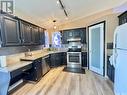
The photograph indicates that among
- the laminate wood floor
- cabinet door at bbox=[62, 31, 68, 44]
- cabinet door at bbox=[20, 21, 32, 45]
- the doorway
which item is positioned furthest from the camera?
cabinet door at bbox=[62, 31, 68, 44]

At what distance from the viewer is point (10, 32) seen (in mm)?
2748

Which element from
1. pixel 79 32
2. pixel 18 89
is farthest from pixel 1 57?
pixel 79 32

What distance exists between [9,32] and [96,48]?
365 cm

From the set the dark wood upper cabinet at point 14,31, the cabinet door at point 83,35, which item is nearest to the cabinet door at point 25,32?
the dark wood upper cabinet at point 14,31

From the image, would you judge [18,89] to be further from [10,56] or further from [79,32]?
[79,32]

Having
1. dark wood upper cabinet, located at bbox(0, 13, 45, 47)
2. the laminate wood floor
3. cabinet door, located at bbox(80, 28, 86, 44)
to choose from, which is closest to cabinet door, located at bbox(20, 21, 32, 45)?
dark wood upper cabinet, located at bbox(0, 13, 45, 47)

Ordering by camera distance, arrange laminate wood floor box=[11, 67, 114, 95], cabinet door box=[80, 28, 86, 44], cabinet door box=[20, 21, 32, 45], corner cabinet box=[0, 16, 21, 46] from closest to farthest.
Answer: corner cabinet box=[0, 16, 21, 46]
laminate wood floor box=[11, 67, 114, 95]
cabinet door box=[20, 21, 32, 45]
cabinet door box=[80, 28, 86, 44]

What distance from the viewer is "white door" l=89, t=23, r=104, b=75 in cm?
441

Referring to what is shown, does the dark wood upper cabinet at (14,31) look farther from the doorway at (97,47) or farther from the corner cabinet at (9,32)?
the doorway at (97,47)

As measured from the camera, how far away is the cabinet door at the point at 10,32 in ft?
8.34

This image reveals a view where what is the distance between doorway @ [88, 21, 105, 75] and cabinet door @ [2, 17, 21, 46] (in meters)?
3.24

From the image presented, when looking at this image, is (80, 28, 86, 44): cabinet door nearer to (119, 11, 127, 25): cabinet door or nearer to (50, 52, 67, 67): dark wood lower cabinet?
(50, 52, 67, 67): dark wood lower cabinet

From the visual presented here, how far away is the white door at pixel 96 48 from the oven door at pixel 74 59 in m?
0.70

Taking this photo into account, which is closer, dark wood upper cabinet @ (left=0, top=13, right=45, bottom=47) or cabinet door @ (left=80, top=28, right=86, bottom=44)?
dark wood upper cabinet @ (left=0, top=13, right=45, bottom=47)
